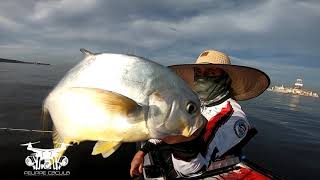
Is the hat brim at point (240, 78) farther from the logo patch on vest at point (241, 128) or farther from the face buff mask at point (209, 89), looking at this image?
the logo patch on vest at point (241, 128)

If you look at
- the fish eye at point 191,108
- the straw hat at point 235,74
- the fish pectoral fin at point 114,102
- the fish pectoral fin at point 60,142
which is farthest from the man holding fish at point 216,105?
the fish pectoral fin at point 114,102

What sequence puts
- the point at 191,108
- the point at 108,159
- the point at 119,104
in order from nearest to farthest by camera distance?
the point at 119,104
the point at 191,108
the point at 108,159

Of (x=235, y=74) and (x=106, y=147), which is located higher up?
(x=235, y=74)

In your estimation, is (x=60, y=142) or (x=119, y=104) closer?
(x=119, y=104)

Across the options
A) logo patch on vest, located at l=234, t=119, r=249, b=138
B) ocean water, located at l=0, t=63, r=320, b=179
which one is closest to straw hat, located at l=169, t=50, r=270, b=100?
logo patch on vest, located at l=234, t=119, r=249, b=138

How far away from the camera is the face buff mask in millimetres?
5512

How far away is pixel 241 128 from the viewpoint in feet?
17.4

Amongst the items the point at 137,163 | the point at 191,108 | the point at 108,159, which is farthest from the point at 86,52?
the point at 108,159

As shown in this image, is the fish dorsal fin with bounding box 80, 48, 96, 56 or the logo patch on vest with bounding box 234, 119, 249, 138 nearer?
the fish dorsal fin with bounding box 80, 48, 96, 56

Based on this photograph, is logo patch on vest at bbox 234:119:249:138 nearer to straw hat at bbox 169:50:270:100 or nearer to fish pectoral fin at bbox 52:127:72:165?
straw hat at bbox 169:50:270:100

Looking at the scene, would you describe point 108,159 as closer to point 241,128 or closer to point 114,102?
point 241,128

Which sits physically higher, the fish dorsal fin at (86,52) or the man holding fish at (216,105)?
the fish dorsal fin at (86,52)

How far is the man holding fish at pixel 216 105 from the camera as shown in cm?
464

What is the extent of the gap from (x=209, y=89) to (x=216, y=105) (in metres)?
0.28
